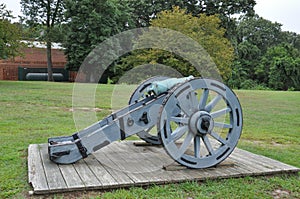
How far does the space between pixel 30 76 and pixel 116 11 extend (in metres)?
8.37

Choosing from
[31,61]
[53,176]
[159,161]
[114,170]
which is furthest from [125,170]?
[31,61]

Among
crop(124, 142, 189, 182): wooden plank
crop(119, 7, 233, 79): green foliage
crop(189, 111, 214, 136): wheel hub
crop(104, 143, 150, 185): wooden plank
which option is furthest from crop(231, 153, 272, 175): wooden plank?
crop(119, 7, 233, 79): green foliage

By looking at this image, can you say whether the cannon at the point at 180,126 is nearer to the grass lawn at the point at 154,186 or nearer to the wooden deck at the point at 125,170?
the wooden deck at the point at 125,170

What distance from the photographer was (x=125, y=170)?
3.63m

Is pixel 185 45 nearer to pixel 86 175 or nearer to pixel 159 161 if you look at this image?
pixel 159 161

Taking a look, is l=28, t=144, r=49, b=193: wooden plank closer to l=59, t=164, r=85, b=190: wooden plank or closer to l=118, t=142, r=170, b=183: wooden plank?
l=59, t=164, r=85, b=190: wooden plank

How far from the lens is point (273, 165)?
157 inches

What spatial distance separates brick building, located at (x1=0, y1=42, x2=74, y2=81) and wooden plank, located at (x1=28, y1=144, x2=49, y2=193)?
23124 mm

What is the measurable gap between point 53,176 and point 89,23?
22.4m

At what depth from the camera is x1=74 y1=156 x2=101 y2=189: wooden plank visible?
10.3 feet

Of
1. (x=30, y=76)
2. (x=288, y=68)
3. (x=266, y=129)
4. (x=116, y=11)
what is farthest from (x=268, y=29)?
(x=266, y=129)

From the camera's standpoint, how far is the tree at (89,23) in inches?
972

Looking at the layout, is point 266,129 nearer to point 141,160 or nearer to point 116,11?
point 141,160

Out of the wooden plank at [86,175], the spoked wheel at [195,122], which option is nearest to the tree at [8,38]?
the wooden plank at [86,175]
